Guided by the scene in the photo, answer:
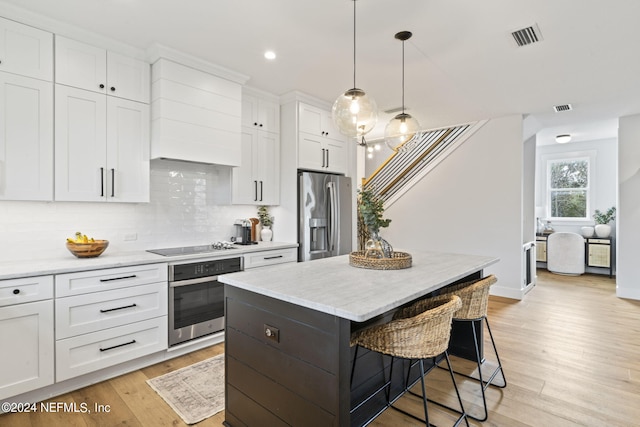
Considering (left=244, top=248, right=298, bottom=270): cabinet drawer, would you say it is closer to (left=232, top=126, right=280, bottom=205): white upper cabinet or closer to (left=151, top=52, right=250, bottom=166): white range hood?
(left=232, top=126, right=280, bottom=205): white upper cabinet

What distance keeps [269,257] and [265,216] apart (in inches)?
30.2

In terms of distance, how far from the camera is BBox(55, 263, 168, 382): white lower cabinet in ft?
7.75

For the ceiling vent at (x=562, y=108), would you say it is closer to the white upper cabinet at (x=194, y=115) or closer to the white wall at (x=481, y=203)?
the white wall at (x=481, y=203)

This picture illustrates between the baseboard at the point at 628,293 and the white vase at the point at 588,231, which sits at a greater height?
the white vase at the point at 588,231

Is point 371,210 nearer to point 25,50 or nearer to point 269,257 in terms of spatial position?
point 269,257

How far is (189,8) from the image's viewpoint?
7.85 ft

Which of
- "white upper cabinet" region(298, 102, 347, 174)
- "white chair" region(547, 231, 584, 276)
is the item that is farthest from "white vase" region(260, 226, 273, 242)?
"white chair" region(547, 231, 584, 276)

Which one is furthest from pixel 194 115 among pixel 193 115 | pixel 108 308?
pixel 108 308

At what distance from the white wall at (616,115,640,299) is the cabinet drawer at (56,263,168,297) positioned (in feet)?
20.3

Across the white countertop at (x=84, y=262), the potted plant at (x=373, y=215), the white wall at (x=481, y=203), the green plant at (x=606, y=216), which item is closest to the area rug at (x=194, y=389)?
the white countertop at (x=84, y=262)

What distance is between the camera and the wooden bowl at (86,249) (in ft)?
8.73

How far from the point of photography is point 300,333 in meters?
1.59

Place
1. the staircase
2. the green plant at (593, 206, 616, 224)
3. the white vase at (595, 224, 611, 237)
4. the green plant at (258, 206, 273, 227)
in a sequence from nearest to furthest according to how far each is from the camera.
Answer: the green plant at (258, 206, 273, 227) < the staircase < the white vase at (595, 224, 611, 237) < the green plant at (593, 206, 616, 224)

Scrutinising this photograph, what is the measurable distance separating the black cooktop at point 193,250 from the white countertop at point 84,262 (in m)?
0.10
